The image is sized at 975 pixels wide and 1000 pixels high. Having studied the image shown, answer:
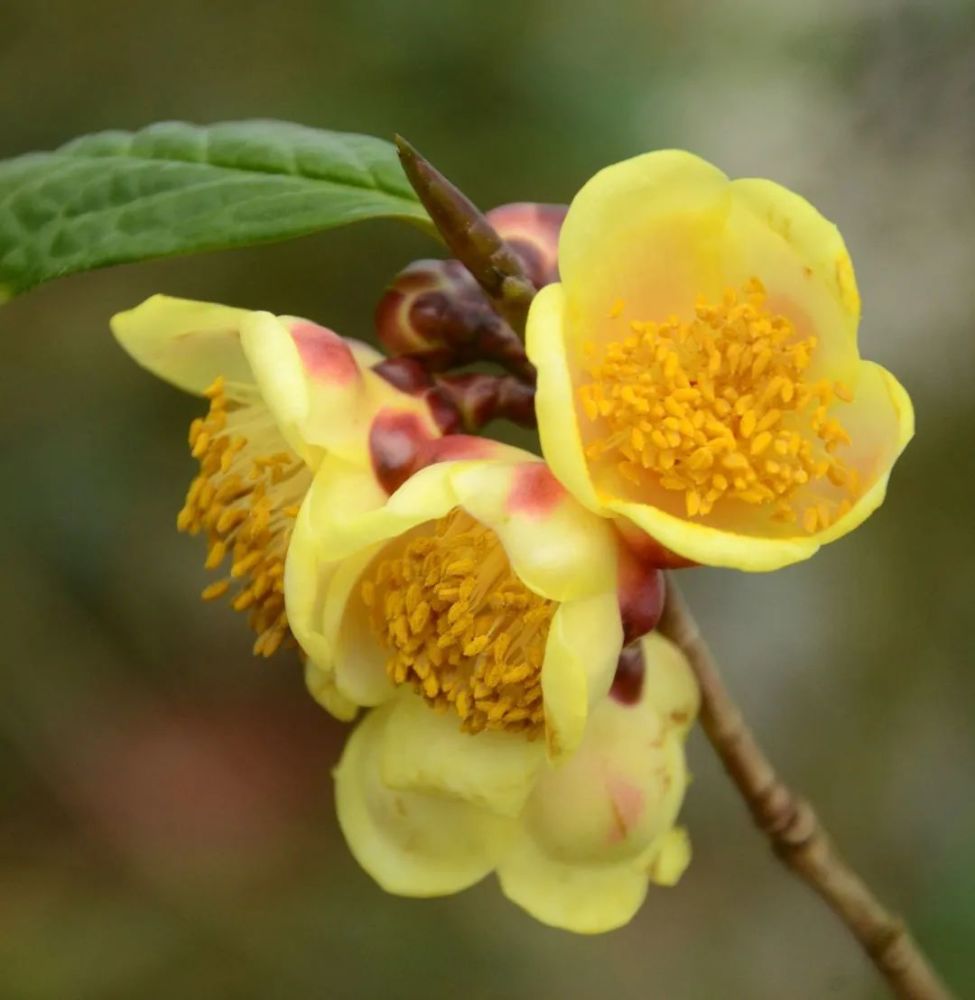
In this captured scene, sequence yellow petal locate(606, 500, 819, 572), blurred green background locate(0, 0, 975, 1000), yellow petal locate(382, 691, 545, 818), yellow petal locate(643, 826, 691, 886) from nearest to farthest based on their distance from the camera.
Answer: yellow petal locate(606, 500, 819, 572)
yellow petal locate(382, 691, 545, 818)
yellow petal locate(643, 826, 691, 886)
blurred green background locate(0, 0, 975, 1000)

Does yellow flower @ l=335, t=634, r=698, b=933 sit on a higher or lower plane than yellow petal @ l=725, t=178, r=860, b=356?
lower

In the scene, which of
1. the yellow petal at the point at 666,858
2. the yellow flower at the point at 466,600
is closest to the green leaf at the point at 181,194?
the yellow flower at the point at 466,600

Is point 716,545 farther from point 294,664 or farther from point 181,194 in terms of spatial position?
point 294,664

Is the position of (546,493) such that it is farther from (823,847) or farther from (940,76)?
(940,76)

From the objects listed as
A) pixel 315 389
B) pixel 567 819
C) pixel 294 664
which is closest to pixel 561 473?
pixel 315 389

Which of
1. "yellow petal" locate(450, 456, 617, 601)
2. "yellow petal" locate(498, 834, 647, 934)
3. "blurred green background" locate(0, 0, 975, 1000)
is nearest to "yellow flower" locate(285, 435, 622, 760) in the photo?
"yellow petal" locate(450, 456, 617, 601)

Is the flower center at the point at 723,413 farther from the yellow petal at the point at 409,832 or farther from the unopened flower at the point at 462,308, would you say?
the yellow petal at the point at 409,832

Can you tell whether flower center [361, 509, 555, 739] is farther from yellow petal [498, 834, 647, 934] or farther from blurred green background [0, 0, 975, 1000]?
blurred green background [0, 0, 975, 1000]

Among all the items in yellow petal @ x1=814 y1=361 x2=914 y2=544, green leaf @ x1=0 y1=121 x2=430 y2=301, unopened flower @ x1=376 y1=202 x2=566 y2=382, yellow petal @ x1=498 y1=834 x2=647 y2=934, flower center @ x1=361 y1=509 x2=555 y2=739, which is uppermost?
green leaf @ x1=0 y1=121 x2=430 y2=301

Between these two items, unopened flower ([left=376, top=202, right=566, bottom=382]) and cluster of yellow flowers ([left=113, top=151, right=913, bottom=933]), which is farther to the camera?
unopened flower ([left=376, top=202, right=566, bottom=382])
